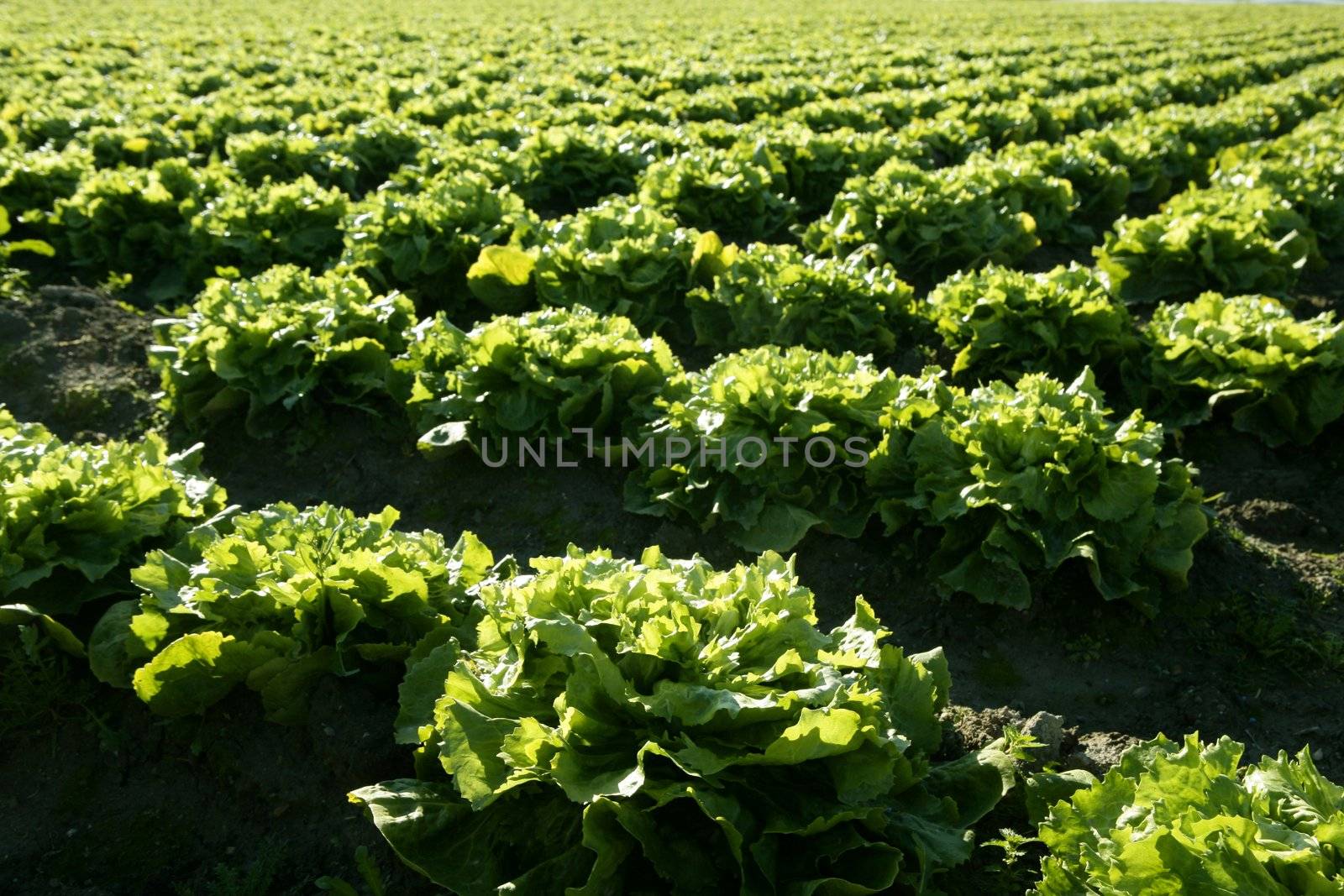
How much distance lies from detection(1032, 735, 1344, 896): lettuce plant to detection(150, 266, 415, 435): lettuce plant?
5289 millimetres

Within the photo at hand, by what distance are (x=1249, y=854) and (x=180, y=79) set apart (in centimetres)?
2040

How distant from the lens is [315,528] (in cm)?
454

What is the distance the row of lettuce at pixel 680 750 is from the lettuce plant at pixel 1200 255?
6.30 m

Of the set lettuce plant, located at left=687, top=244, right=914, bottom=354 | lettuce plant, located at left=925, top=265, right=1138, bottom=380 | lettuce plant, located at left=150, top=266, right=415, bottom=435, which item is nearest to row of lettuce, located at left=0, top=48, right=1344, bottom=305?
lettuce plant, located at left=687, top=244, right=914, bottom=354

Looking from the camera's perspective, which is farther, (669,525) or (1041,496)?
(669,525)

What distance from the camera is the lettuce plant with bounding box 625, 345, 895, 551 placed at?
5656 millimetres

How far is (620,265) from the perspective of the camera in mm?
8016

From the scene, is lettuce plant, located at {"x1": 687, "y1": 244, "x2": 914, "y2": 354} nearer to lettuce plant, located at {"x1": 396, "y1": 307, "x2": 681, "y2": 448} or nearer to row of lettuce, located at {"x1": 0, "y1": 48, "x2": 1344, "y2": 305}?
row of lettuce, located at {"x1": 0, "y1": 48, "x2": 1344, "y2": 305}

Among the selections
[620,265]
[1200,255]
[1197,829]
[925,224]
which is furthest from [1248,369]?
[1197,829]

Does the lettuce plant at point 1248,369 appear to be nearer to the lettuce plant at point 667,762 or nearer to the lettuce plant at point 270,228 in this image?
the lettuce plant at point 667,762

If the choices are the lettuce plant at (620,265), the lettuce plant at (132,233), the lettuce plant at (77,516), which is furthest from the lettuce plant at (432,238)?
the lettuce plant at (77,516)

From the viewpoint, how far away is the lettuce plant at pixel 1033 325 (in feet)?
23.9

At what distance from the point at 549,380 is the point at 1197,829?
434cm

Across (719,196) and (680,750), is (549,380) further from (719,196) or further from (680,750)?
(719,196)
